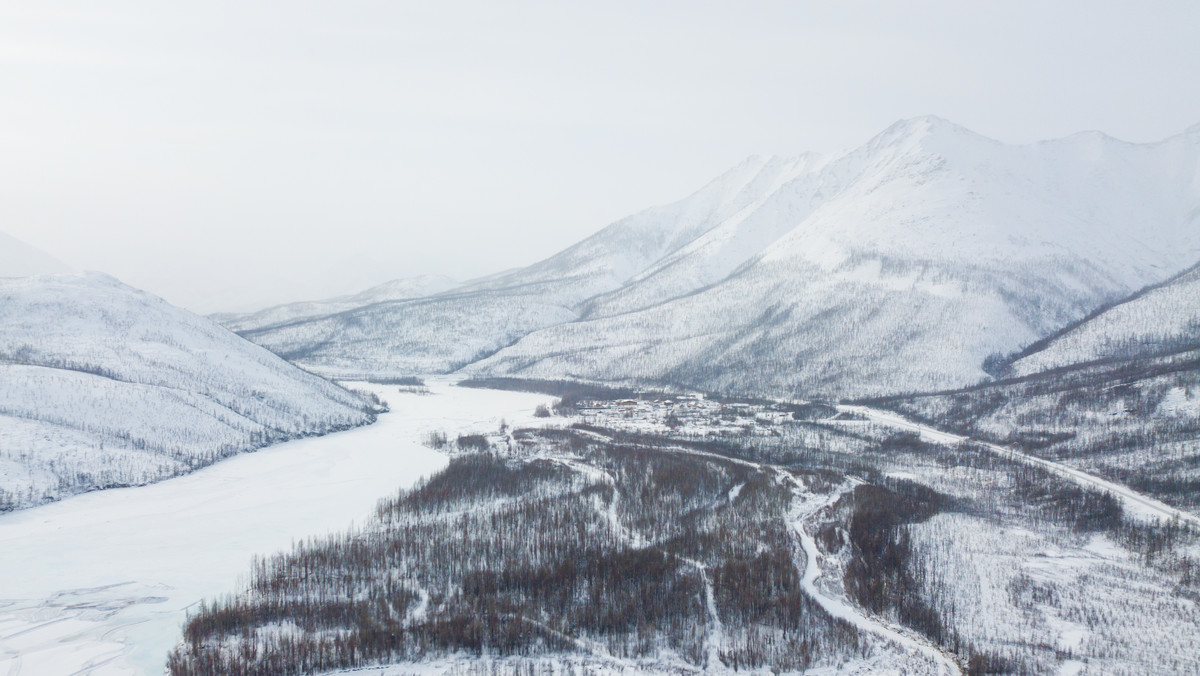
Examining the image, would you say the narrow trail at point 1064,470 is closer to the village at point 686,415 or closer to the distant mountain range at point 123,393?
the village at point 686,415

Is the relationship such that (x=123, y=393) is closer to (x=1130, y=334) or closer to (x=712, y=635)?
(x=712, y=635)

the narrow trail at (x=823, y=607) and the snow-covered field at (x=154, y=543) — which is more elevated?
the snow-covered field at (x=154, y=543)

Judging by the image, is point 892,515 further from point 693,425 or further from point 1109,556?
point 693,425

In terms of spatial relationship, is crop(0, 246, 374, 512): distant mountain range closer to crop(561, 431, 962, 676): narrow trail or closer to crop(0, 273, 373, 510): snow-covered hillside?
crop(0, 273, 373, 510): snow-covered hillside

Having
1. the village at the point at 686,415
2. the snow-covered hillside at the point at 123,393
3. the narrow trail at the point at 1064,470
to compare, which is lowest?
the narrow trail at the point at 1064,470

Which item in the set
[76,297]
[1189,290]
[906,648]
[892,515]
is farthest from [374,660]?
[1189,290]

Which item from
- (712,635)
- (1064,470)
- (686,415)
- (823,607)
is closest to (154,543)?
(712,635)

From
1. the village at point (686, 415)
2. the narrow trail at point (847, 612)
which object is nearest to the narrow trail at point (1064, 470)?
the village at point (686, 415)
